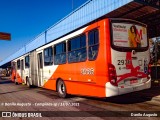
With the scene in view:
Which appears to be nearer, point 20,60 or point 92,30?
point 92,30

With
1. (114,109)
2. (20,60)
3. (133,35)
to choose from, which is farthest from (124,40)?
(20,60)

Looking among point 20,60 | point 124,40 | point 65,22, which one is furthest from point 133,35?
point 20,60

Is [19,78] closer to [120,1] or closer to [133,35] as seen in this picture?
[120,1]

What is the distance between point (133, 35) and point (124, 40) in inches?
22.7

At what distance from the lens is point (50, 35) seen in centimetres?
2572


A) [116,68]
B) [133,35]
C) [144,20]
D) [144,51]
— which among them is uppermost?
[144,20]

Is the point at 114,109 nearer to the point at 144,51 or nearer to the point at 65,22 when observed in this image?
the point at 144,51

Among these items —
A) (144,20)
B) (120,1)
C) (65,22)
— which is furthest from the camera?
(65,22)

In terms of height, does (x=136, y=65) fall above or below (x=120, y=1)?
below

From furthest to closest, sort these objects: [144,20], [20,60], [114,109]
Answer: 1. [20,60]
2. [144,20]
3. [114,109]

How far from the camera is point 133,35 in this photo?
29.5ft

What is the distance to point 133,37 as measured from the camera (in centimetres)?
899

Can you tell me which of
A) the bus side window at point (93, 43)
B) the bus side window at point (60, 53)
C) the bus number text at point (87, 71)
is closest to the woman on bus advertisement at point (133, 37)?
the bus side window at point (93, 43)

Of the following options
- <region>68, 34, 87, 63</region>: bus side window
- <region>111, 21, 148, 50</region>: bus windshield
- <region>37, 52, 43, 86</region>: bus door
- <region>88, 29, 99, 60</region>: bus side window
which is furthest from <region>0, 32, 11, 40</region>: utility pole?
<region>111, 21, 148, 50</region>: bus windshield
